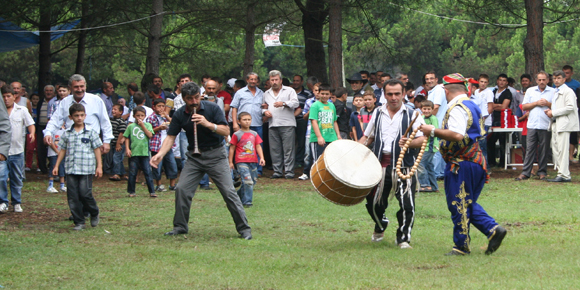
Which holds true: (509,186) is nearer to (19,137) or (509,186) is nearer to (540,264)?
(540,264)

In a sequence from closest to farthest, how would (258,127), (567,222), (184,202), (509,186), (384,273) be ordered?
(384,273)
(184,202)
(567,222)
(509,186)
(258,127)

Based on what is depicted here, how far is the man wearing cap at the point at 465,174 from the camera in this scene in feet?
22.3

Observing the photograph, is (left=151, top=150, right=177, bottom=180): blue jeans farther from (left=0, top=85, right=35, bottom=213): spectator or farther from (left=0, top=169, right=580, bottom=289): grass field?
(left=0, top=85, right=35, bottom=213): spectator

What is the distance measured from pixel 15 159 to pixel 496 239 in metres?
7.80

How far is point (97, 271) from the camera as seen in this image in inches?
247

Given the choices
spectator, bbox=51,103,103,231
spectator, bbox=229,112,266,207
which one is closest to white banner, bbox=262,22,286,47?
spectator, bbox=229,112,266,207

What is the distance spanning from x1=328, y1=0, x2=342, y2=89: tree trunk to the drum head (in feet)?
32.3

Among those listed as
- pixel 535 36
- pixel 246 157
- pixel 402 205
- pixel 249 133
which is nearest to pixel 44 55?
pixel 249 133

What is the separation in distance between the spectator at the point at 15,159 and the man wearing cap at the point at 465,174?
6.38 m

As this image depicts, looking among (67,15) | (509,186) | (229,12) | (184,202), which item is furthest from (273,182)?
(67,15)

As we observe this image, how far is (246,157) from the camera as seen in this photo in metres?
10.9

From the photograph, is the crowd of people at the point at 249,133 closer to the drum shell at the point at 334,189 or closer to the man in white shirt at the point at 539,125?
the man in white shirt at the point at 539,125

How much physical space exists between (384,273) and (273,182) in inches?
→ 329

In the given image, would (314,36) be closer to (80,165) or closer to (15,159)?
(15,159)
